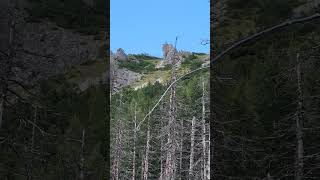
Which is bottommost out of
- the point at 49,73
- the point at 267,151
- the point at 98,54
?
the point at 267,151

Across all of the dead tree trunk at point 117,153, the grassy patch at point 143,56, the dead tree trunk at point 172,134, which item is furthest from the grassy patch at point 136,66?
the dead tree trunk at point 172,134

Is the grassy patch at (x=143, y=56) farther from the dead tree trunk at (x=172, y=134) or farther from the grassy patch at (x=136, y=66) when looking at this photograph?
the dead tree trunk at (x=172, y=134)

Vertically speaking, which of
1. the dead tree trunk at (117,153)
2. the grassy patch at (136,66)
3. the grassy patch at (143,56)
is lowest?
the dead tree trunk at (117,153)

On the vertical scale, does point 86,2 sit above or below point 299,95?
above

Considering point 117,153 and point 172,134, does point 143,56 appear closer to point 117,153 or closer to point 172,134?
point 117,153

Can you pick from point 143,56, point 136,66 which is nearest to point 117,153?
point 136,66

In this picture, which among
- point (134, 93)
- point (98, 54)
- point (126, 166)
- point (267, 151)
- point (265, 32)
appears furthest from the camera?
point (134, 93)

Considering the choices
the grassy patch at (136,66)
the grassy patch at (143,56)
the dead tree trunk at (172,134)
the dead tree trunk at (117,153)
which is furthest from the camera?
A: the grassy patch at (143,56)

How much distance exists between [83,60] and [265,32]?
53970 mm

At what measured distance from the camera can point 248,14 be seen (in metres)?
41.4

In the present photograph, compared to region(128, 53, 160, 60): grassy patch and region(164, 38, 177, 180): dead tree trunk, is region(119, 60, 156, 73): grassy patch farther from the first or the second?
region(164, 38, 177, 180): dead tree trunk

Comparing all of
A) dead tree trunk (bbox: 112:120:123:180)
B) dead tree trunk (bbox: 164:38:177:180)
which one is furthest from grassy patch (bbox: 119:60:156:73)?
dead tree trunk (bbox: 164:38:177:180)

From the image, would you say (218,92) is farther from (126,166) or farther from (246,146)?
(126,166)

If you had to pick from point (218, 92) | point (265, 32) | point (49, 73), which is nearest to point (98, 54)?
point (49, 73)
